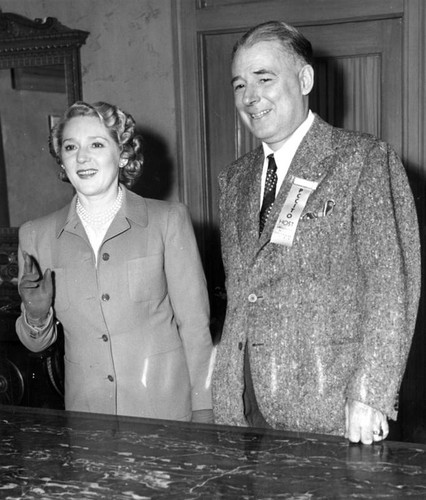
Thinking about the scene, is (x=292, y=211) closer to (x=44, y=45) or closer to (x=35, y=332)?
(x=35, y=332)

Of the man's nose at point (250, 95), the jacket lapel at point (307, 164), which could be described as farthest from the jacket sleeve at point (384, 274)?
the man's nose at point (250, 95)

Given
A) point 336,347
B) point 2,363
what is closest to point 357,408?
point 336,347

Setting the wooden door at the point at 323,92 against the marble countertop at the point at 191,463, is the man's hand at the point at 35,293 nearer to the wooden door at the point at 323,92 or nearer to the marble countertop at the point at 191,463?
the marble countertop at the point at 191,463

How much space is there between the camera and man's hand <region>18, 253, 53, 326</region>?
253 centimetres

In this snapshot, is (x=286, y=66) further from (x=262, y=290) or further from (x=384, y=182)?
(x=262, y=290)

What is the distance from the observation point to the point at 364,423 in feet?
6.16

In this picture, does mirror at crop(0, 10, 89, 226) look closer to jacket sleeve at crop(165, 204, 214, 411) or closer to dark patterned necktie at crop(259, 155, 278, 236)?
jacket sleeve at crop(165, 204, 214, 411)

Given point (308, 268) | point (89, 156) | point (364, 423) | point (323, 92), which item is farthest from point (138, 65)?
point (364, 423)

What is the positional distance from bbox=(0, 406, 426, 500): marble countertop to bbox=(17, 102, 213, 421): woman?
58 cm

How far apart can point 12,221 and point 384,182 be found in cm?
272

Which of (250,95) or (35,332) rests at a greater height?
(250,95)

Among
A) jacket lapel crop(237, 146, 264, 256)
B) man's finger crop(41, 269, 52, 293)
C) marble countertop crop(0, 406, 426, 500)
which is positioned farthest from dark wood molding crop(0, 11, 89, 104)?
marble countertop crop(0, 406, 426, 500)

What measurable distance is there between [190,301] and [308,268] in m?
0.56

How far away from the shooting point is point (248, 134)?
13.1 feet
